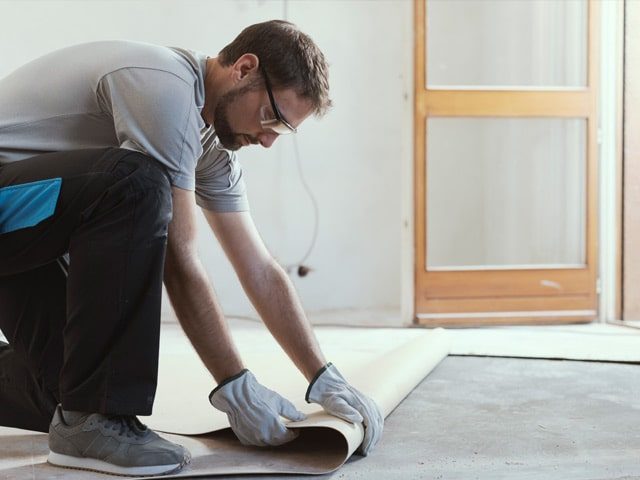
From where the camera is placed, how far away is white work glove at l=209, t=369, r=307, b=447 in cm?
174

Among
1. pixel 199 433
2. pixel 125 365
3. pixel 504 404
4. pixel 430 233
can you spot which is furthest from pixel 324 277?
pixel 125 365

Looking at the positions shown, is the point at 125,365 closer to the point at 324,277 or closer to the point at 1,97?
the point at 1,97

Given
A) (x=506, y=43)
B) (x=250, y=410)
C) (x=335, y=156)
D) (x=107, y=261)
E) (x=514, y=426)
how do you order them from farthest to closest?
(x=335, y=156) → (x=506, y=43) → (x=514, y=426) → (x=250, y=410) → (x=107, y=261)

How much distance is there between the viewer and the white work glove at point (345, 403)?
1788 millimetres

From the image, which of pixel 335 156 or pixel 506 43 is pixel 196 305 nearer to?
pixel 506 43

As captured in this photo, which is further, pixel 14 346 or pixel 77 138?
pixel 14 346

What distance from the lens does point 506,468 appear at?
1718mm

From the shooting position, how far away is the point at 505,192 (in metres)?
4.19

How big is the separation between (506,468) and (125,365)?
0.72 metres

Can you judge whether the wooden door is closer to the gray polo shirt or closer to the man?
the man

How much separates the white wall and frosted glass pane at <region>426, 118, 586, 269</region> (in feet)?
1.06

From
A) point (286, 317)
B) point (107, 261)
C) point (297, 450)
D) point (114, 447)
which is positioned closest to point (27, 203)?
point (107, 261)

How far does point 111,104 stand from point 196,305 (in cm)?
40

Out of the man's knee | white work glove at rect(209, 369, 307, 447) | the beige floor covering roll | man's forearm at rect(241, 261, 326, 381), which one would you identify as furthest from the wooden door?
the man's knee
